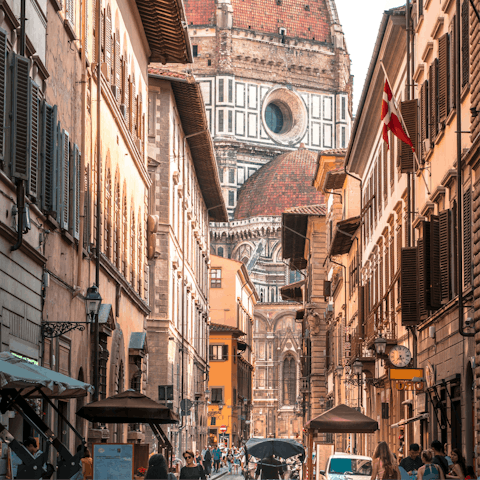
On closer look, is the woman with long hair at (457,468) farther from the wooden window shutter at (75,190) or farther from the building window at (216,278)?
the building window at (216,278)

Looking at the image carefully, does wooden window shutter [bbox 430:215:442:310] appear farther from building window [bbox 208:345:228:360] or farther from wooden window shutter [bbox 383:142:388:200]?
building window [bbox 208:345:228:360]

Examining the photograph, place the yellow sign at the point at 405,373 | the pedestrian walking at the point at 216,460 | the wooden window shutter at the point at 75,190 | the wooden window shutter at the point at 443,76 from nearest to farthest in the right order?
the wooden window shutter at the point at 75,190, the wooden window shutter at the point at 443,76, the yellow sign at the point at 405,373, the pedestrian walking at the point at 216,460

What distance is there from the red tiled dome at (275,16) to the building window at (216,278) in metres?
47.5

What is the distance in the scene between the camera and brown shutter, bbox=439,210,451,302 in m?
18.6

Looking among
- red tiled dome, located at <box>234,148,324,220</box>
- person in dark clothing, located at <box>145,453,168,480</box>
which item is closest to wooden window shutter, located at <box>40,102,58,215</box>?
person in dark clothing, located at <box>145,453,168,480</box>

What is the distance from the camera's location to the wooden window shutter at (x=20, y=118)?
13.5 m

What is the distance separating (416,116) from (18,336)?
1107 cm

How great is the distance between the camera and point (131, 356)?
27.9 meters

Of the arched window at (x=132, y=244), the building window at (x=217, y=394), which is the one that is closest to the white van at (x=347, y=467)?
the arched window at (x=132, y=244)

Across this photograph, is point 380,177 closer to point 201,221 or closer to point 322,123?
point 201,221

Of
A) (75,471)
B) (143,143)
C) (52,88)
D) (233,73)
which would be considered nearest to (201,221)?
(143,143)

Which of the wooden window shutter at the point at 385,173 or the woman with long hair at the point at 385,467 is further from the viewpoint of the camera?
the wooden window shutter at the point at 385,173

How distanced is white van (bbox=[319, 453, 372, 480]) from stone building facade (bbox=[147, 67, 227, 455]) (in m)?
11.3

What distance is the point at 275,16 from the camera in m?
126
